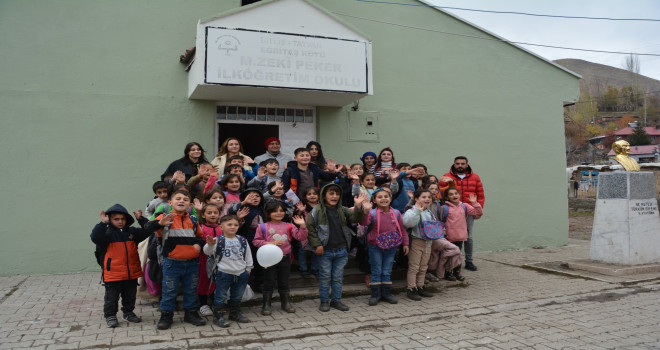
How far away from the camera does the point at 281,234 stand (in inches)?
193

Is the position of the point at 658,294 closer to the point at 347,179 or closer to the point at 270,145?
the point at 347,179

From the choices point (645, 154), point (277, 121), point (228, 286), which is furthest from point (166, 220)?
point (645, 154)

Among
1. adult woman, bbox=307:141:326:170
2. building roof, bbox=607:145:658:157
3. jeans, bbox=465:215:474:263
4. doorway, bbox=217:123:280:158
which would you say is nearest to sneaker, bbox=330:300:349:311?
adult woman, bbox=307:141:326:170

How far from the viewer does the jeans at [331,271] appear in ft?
16.6

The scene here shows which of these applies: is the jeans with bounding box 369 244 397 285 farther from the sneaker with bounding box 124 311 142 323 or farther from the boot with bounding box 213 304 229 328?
the sneaker with bounding box 124 311 142 323

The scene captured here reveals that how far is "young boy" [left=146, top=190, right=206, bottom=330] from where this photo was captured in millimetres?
4309

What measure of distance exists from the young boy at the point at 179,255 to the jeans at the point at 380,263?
7.00ft

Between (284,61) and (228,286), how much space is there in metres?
3.89

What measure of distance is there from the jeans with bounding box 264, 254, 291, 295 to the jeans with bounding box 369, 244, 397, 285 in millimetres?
1101

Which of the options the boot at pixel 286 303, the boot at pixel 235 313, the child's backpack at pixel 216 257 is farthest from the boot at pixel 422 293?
the child's backpack at pixel 216 257

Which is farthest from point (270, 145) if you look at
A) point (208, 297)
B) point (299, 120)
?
point (208, 297)

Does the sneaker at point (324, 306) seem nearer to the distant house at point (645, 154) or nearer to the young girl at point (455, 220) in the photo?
the young girl at point (455, 220)

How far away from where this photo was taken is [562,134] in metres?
10.2

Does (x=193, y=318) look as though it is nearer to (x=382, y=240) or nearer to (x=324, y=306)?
(x=324, y=306)
